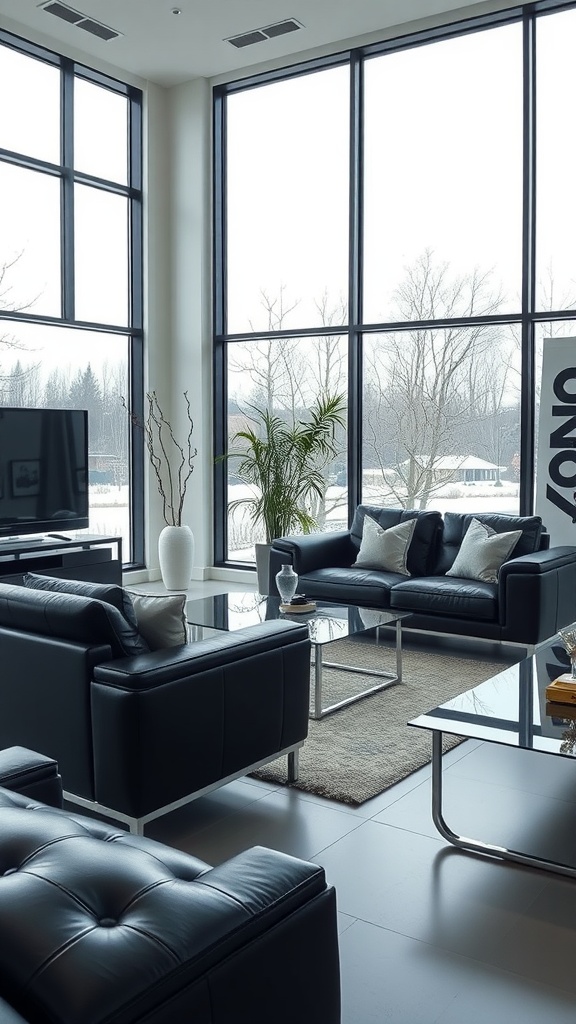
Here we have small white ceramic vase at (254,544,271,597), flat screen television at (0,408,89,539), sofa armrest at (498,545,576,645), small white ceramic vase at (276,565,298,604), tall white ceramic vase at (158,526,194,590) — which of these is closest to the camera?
small white ceramic vase at (276,565,298,604)

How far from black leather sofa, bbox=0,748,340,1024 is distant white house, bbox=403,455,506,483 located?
5320 mm

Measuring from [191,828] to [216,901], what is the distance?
164 centimetres

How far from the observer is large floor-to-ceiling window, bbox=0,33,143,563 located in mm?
6809

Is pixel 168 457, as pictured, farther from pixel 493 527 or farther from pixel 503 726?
pixel 503 726

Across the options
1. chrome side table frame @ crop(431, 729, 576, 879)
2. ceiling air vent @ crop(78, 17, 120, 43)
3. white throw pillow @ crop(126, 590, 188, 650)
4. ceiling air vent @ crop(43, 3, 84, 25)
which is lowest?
chrome side table frame @ crop(431, 729, 576, 879)

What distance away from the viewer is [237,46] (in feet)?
23.2

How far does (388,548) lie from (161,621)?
3174 millimetres

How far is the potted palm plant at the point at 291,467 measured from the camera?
7156mm

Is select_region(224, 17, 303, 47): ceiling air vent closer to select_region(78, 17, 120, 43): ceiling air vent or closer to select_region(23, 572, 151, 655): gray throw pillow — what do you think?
select_region(78, 17, 120, 43): ceiling air vent

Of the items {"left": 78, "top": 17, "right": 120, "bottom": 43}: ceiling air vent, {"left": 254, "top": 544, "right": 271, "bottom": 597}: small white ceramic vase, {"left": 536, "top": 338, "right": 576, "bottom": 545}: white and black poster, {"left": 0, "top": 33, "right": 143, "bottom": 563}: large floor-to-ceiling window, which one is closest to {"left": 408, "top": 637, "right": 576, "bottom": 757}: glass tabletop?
{"left": 536, "top": 338, "right": 576, "bottom": 545}: white and black poster

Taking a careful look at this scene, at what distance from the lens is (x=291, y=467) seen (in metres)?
7.39

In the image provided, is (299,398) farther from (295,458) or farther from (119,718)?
(119,718)

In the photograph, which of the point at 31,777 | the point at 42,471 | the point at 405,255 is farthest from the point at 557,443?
the point at 31,777

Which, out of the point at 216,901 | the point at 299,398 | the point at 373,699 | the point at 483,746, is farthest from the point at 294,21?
the point at 216,901
